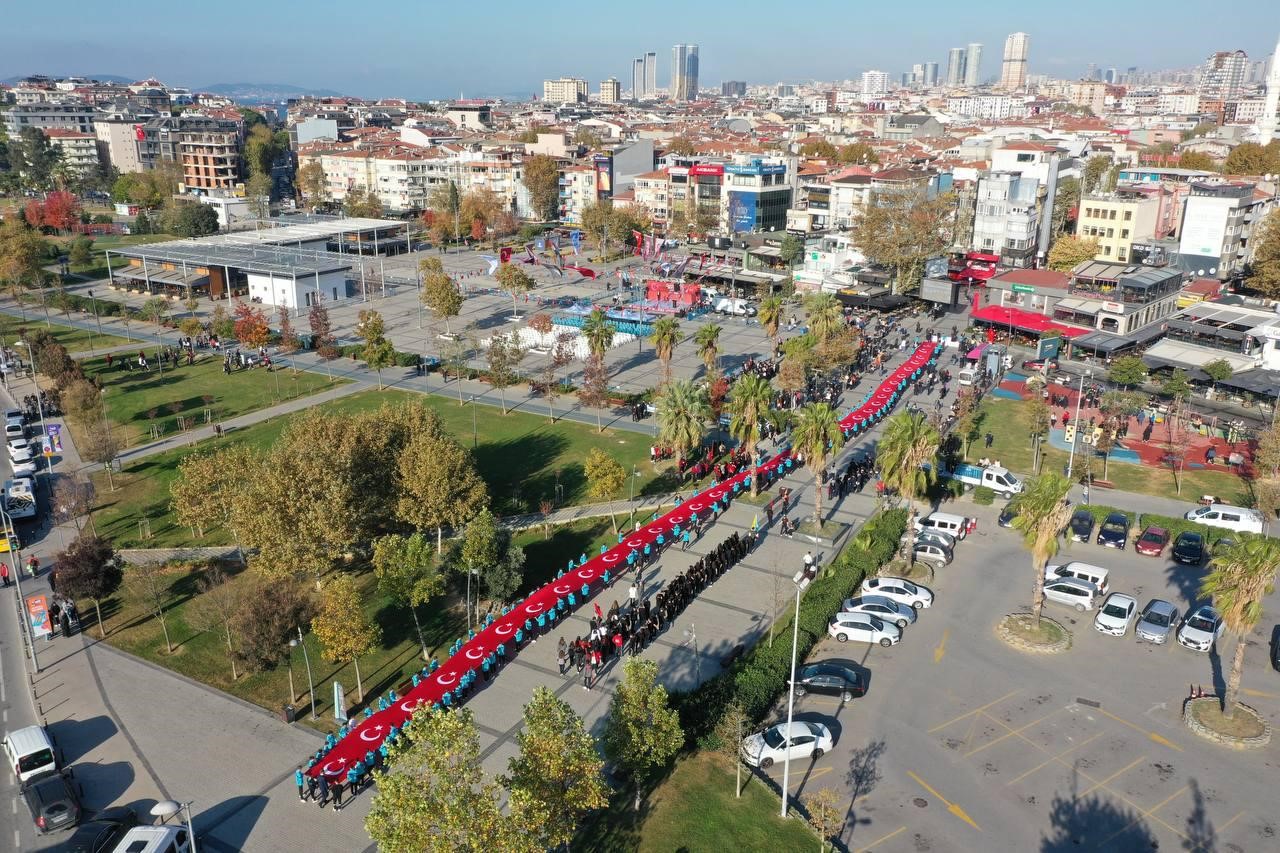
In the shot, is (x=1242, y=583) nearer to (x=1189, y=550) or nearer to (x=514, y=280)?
(x=1189, y=550)

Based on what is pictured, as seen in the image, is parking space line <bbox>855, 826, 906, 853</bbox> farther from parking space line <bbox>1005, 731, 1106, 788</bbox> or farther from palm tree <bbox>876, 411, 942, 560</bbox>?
palm tree <bbox>876, 411, 942, 560</bbox>

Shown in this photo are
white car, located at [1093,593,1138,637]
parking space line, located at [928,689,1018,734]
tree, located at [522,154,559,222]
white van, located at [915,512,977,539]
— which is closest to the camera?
parking space line, located at [928,689,1018,734]

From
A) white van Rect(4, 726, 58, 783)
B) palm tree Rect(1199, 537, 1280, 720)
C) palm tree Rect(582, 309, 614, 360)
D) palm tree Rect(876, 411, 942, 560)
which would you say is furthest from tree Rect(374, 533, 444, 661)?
palm tree Rect(582, 309, 614, 360)

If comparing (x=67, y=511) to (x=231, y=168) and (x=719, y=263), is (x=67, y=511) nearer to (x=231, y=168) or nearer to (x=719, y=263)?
(x=719, y=263)

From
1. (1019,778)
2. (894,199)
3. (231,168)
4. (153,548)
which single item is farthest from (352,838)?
(231,168)

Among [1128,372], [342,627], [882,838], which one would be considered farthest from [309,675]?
[1128,372]

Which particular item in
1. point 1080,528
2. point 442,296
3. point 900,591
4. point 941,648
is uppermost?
point 442,296

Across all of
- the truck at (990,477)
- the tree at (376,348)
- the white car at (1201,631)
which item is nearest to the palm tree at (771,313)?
the truck at (990,477)
